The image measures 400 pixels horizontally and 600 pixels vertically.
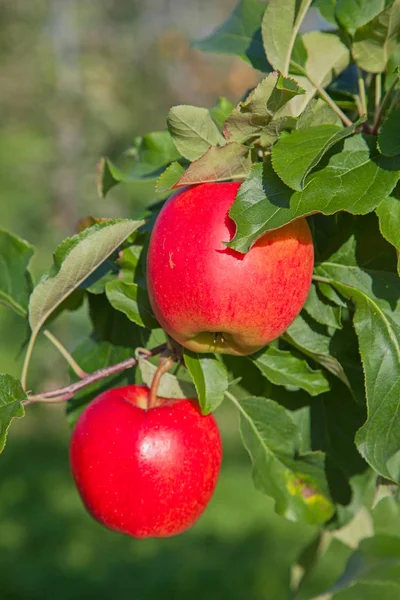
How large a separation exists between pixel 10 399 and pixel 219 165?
0.44 meters

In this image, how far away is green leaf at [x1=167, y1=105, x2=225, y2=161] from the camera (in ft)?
3.48

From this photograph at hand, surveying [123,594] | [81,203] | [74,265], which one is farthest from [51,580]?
[81,203]

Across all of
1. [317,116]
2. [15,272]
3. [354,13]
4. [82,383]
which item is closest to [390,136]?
[317,116]

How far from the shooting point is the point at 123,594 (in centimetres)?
349

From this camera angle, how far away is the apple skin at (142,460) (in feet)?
3.97

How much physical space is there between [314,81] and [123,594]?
286 centimetres

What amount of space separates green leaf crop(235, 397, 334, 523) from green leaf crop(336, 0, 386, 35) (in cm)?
60

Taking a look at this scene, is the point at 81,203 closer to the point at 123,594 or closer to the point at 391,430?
the point at 123,594

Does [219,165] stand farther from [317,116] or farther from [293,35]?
[293,35]

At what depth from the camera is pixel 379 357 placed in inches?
41.1

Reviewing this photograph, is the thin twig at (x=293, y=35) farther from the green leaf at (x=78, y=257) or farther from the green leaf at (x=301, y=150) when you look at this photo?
the green leaf at (x=78, y=257)

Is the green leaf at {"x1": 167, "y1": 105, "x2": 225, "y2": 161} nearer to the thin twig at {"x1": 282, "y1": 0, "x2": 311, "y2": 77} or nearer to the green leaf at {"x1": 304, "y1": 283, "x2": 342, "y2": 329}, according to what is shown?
the thin twig at {"x1": 282, "y1": 0, "x2": 311, "y2": 77}

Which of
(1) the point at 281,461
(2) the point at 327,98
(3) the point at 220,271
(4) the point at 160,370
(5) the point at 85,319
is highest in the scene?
(2) the point at 327,98

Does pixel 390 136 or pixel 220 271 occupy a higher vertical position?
pixel 390 136
